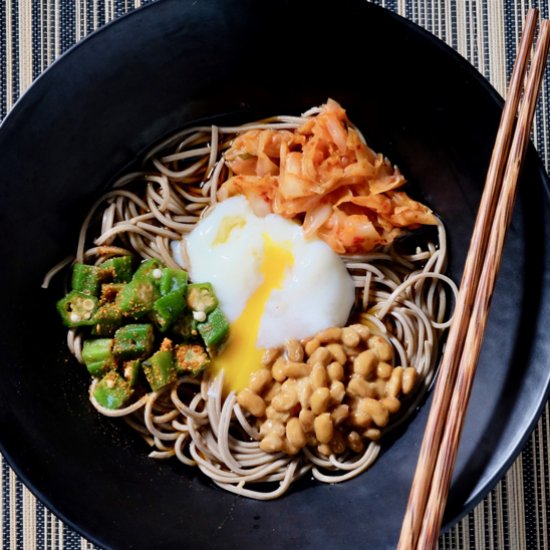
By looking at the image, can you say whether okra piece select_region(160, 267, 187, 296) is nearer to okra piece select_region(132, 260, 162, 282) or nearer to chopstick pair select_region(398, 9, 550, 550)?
okra piece select_region(132, 260, 162, 282)

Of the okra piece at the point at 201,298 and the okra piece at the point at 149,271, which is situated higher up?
the okra piece at the point at 149,271

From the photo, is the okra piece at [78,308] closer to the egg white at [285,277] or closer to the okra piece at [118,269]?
the okra piece at [118,269]

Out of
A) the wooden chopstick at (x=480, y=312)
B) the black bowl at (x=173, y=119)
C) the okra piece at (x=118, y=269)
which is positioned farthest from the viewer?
the okra piece at (x=118, y=269)

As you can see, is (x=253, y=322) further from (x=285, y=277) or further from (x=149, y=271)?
(x=149, y=271)

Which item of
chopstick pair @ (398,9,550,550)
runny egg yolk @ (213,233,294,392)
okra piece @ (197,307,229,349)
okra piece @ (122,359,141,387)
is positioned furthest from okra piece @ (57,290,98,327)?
chopstick pair @ (398,9,550,550)

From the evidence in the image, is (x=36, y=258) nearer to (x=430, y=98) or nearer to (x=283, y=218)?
(x=283, y=218)

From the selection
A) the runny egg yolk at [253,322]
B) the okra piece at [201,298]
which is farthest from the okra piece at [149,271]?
the runny egg yolk at [253,322]

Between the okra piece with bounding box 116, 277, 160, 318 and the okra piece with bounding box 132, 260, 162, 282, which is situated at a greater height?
the okra piece with bounding box 132, 260, 162, 282
